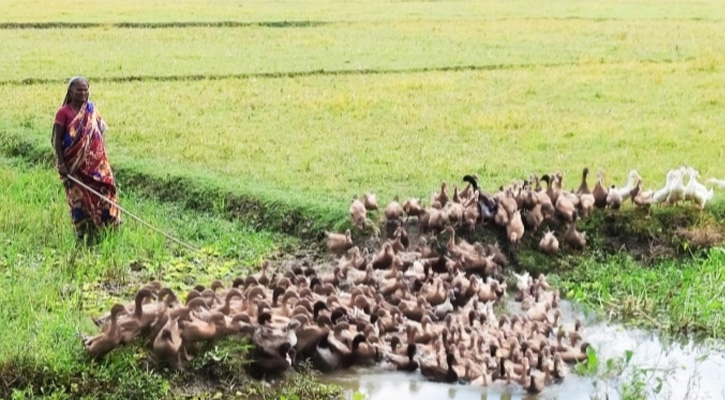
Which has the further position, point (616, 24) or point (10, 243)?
point (616, 24)

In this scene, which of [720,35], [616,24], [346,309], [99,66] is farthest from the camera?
[616,24]

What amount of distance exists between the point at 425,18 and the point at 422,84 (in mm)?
11871

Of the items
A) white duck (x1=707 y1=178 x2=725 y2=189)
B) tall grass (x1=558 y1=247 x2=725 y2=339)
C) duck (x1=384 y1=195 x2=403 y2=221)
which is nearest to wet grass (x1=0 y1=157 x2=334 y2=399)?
duck (x1=384 y1=195 x2=403 y2=221)

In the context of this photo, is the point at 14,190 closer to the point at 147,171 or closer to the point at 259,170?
the point at 147,171

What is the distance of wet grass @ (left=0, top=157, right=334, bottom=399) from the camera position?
7336 millimetres

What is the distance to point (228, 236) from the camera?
1077 cm

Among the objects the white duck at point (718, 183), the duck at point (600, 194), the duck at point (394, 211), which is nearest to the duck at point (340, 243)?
the duck at point (394, 211)

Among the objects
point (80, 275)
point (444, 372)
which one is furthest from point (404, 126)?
point (444, 372)

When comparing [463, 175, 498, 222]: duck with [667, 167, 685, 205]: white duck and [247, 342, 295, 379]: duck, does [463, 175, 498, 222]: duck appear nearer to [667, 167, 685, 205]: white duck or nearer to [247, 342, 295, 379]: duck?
[667, 167, 685, 205]: white duck

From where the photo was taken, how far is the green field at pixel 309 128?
9461 mm

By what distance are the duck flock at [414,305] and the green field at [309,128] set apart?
387mm

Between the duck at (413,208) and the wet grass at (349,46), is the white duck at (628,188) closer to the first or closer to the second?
the duck at (413,208)

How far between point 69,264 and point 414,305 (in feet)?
10.5

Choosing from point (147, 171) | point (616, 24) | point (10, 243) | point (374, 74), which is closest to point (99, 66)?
point (374, 74)
